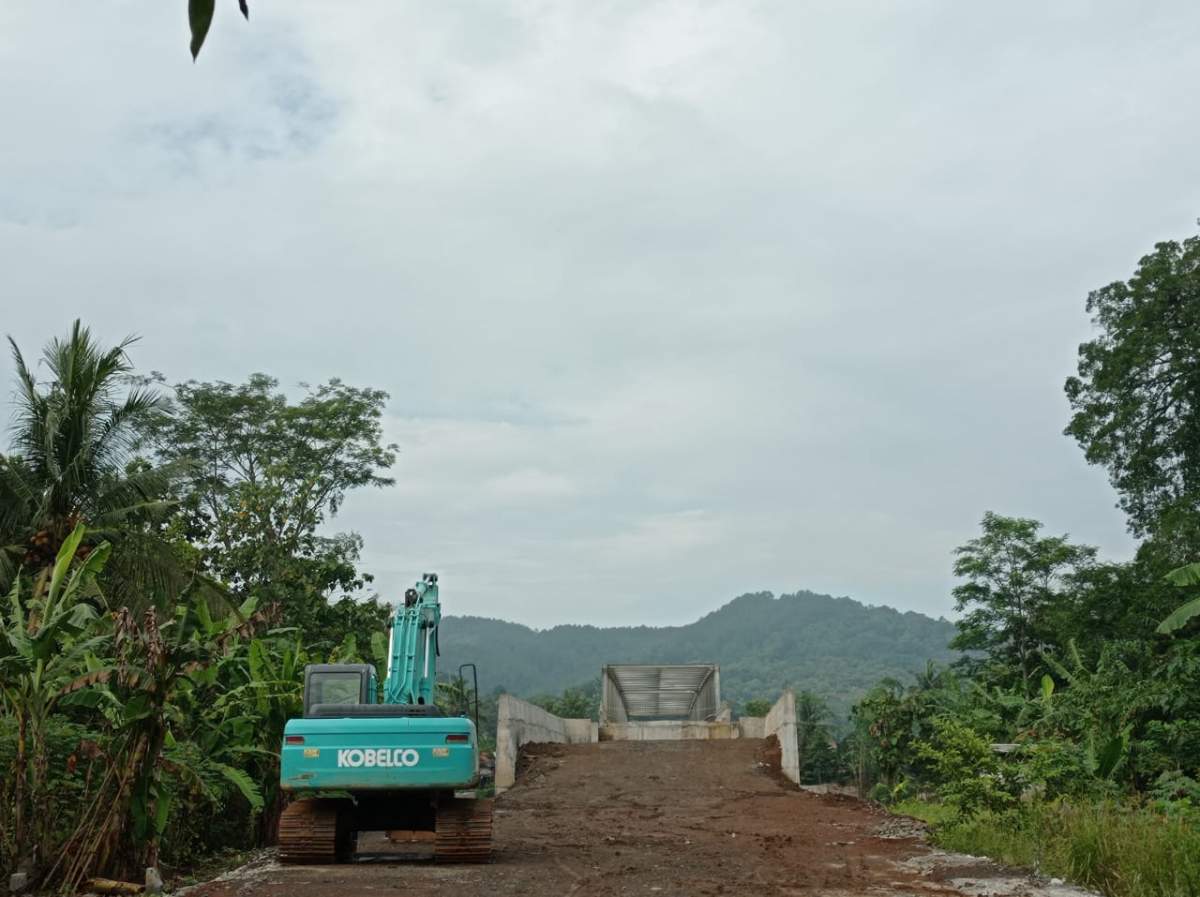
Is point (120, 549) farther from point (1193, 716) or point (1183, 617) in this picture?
point (1193, 716)

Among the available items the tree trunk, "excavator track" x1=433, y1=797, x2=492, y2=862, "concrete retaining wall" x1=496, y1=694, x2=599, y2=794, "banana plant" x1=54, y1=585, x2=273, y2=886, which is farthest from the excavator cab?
"concrete retaining wall" x1=496, y1=694, x2=599, y2=794

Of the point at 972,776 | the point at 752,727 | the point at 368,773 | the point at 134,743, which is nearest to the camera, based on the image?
the point at 134,743

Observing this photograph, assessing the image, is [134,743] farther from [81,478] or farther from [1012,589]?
[1012,589]

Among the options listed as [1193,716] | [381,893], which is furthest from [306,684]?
[1193,716]

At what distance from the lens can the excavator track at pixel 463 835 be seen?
12.3 meters

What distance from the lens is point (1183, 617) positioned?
19047 millimetres

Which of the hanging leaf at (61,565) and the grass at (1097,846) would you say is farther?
the hanging leaf at (61,565)

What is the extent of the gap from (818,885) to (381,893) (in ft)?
13.0

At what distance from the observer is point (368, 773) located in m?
11.9

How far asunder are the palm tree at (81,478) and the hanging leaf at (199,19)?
17261 mm

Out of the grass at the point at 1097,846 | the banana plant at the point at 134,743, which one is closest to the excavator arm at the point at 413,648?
the banana plant at the point at 134,743

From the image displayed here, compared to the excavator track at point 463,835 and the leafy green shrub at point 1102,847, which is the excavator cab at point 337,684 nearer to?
the excavator track at point 463,835

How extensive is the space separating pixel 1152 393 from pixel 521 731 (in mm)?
19210

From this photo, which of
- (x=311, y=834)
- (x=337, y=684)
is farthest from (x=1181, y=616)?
(x=311, y=834)
